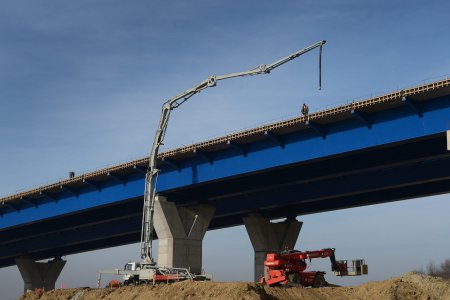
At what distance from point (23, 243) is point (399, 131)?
220 ft

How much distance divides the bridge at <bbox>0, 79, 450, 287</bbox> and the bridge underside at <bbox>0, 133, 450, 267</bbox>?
99 millimetres

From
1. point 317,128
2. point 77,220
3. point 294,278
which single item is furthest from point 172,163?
point 77,220

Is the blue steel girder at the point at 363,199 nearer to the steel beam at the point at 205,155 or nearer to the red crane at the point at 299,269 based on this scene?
the steel beam at the point at 205,155

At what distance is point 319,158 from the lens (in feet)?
140

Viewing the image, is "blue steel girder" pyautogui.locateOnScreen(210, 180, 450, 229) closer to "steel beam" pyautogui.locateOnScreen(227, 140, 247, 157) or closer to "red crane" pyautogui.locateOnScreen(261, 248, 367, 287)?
"steel beam" pyautogui.locateOnScreen(227, 140, 247, 157)

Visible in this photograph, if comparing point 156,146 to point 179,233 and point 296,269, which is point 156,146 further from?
point 296,269

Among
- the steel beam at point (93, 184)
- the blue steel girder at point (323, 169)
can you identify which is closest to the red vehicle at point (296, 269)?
the blue steel girder at point (323, 169)

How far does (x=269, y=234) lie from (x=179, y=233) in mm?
10935

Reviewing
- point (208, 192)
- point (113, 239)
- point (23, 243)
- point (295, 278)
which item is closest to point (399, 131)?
point (295, 278)

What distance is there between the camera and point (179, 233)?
Answer: 52.1 metres

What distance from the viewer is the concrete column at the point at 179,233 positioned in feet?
165

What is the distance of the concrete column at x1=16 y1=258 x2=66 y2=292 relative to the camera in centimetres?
9144

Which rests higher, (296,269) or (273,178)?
(273,178)

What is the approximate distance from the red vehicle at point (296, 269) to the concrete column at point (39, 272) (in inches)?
2600
